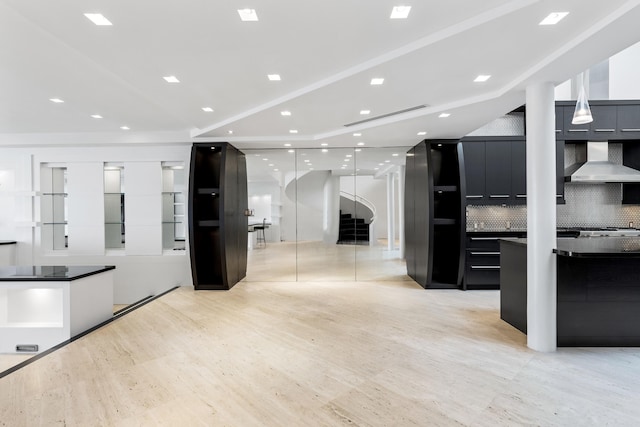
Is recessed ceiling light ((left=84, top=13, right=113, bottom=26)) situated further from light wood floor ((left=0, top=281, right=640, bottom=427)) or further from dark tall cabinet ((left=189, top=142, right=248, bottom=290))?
dark tall cabinet ((left=189, top=142, right=248, bottom=290))

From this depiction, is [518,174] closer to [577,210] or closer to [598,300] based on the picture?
[577,210]

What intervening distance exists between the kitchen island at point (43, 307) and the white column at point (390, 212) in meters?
5.27

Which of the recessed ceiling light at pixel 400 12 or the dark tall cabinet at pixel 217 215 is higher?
the recessed ceiling light at pixel 400 12

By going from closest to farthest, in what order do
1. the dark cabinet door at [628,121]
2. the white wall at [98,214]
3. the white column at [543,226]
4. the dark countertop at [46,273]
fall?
the white column at [543,226], the dark countertop at [46,273], the dark cabinet door at [628,121], the white wall at [98,214]

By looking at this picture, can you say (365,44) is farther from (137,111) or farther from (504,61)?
(137,111)

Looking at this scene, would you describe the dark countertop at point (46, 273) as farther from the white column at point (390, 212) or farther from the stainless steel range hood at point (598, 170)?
the stainless steel range hood at point (598, 170)

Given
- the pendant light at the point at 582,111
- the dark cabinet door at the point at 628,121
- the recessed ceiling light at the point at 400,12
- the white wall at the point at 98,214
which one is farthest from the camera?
the white wall at the point at 98,214

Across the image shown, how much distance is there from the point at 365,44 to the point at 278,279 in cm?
481

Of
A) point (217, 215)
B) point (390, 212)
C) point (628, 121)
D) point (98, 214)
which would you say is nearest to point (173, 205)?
point (217, 215)

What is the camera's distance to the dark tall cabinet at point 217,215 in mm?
5523

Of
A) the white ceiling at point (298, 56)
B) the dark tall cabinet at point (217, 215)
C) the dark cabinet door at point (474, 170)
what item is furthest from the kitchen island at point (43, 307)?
the dark cabinet door at point (474, 170)

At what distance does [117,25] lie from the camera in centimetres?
228

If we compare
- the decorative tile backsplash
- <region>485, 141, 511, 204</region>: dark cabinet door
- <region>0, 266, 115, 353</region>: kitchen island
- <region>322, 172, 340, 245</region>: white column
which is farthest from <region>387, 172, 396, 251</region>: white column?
<region>0, 266, 115, 353</region>: kitchen island

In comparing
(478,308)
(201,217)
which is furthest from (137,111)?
(478,308)
